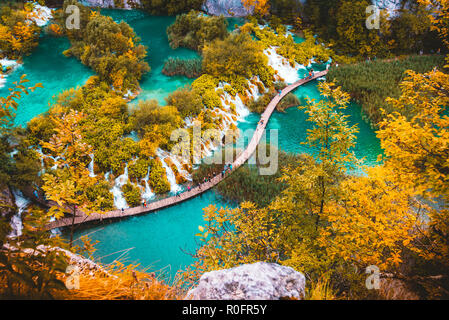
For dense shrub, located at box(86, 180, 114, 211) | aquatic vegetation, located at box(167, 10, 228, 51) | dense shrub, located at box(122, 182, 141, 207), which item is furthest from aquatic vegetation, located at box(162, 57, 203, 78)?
dense shrub, located at box(86, 180, 114, 211)

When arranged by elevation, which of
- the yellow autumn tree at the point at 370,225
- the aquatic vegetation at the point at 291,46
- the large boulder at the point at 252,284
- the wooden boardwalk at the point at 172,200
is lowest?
the wooden boardwalk at the point at 172,200

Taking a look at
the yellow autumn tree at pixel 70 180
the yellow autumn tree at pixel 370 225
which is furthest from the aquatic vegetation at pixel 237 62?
the yellow autumn tree at pixel 370 225

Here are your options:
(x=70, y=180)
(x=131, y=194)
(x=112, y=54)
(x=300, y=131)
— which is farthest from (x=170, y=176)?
(x=112, y=54)

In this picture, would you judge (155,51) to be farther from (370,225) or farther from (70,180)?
(370,225)

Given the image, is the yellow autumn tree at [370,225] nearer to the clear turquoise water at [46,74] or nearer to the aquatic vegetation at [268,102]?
the aquatic vegetation at [268,102]

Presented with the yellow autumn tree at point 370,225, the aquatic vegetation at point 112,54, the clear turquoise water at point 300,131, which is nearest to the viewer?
the yellow autumn tree at point 370,225

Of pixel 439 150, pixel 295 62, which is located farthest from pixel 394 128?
pixel 295 62
